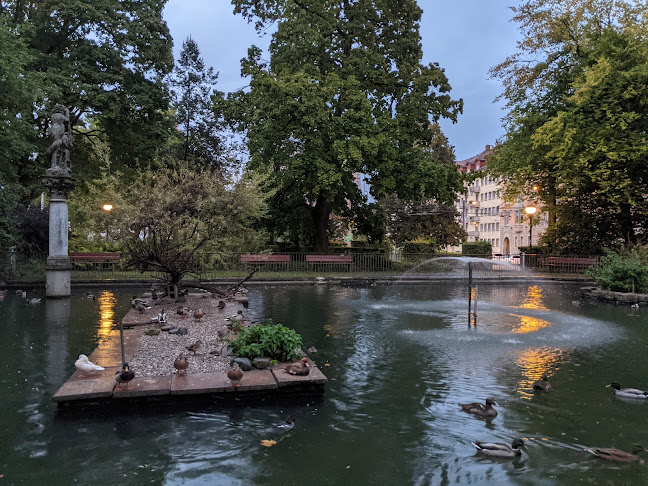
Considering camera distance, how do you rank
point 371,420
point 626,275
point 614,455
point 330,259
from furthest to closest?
1. point 330,259
2. point 626,275
3. point 371,420
4. point 614,455

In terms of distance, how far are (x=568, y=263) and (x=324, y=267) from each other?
1710 cm

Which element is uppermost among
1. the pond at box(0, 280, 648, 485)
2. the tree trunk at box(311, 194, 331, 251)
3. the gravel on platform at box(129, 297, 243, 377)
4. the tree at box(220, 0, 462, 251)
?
the tree at box(220, 0, 462, 251)

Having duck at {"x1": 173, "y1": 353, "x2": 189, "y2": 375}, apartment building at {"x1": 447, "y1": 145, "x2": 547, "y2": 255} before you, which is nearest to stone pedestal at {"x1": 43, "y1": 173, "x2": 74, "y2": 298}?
duck at {"x1": 173, "y1": 353, "x2": 189, "y2": 375}

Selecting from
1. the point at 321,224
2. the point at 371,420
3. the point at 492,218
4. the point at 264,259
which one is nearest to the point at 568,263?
the point at 321,224

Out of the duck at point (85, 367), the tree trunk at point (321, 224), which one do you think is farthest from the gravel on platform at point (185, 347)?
the tree trunk at point (321, 224)

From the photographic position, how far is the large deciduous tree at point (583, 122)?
2844 cm

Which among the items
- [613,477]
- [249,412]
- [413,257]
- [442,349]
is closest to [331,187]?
[413,257]

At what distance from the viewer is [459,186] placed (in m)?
33.3

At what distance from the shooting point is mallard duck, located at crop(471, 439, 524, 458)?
5.55 metres

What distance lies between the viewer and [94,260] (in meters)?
28.5

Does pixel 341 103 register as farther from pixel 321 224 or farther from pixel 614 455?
pixel 614 455

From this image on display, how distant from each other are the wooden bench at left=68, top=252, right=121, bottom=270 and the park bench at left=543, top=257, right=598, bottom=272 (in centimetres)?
2868

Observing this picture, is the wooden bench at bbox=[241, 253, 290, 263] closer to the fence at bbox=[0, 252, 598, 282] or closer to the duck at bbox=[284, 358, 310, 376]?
the fence at bbox=[0, 252, 598, 282]

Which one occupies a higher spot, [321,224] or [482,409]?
[321,224]
